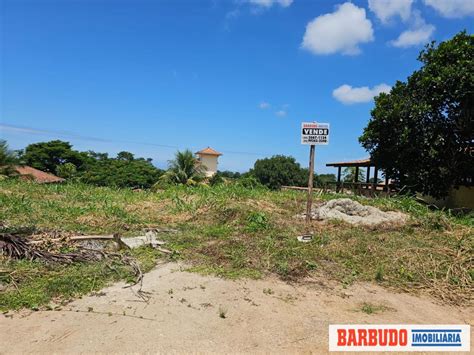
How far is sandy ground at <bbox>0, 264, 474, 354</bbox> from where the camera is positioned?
252 cm

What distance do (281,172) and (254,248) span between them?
140 feet

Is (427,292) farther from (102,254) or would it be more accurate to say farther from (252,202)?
(252,202)

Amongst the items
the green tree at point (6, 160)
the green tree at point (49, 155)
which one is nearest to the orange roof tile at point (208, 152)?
the green tree at point (49, 155)

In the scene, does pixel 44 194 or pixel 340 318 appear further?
pixel 44 194

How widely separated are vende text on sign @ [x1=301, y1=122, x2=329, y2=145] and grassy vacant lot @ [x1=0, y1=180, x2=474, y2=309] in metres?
1.57

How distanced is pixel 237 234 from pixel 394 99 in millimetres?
9418

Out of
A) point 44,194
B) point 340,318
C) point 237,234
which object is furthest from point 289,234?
point 44,194

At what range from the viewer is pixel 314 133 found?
20.0 feet

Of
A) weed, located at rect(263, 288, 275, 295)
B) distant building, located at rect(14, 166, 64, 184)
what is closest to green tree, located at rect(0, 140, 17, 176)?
distant building, located at rect(14, 166, 64, 184)

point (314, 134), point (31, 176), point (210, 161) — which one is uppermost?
point (210, 161)

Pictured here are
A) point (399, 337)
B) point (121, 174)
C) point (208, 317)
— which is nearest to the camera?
point (399, 337)

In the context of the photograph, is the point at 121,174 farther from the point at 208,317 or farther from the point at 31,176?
the point at 208,317

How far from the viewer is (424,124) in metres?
11.9

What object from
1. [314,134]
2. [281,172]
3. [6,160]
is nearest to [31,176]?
[6,160]
